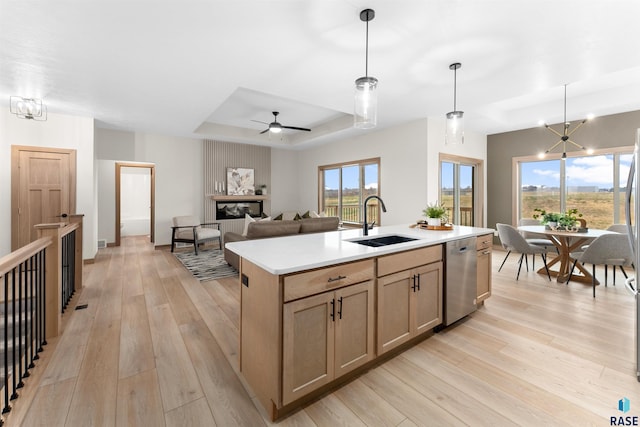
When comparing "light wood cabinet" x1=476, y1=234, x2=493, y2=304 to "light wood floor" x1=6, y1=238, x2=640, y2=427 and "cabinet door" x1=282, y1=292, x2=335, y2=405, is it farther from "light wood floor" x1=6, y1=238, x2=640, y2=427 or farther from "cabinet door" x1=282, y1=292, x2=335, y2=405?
"cabinet door" x1=282, y1=292, x2=335, y2=405

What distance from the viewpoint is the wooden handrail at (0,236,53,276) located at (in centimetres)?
153

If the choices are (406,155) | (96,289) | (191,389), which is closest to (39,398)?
(191,389)

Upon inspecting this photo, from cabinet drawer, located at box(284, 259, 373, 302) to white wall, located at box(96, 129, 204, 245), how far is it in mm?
6123

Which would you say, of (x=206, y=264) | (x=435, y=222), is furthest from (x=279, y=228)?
(x=435, y=222)

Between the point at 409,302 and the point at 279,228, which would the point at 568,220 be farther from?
the point at 279,228

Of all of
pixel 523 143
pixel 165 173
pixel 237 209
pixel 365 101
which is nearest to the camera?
pixel 365 101

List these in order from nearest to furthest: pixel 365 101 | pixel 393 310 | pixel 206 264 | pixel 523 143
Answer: pixel 393 310 → pixel 365 101 → pixel 206 264 → pixel 523 143

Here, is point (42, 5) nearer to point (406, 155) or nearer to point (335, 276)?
point (335, 276)

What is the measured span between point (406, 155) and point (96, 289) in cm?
528

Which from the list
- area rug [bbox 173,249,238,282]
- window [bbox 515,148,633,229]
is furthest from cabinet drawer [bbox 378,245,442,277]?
window [bbox 515,148,633,229]

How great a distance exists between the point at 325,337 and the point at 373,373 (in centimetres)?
59

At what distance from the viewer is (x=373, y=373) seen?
1.98 metres

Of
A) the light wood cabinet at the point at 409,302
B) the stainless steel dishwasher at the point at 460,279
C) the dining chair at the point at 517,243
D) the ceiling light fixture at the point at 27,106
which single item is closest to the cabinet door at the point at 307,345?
the light wood cabinet at the point at 409,302

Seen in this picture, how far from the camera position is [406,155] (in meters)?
5.37
